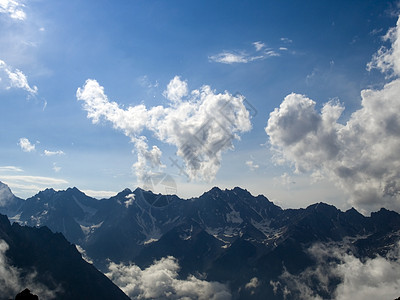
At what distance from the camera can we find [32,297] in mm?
80625
